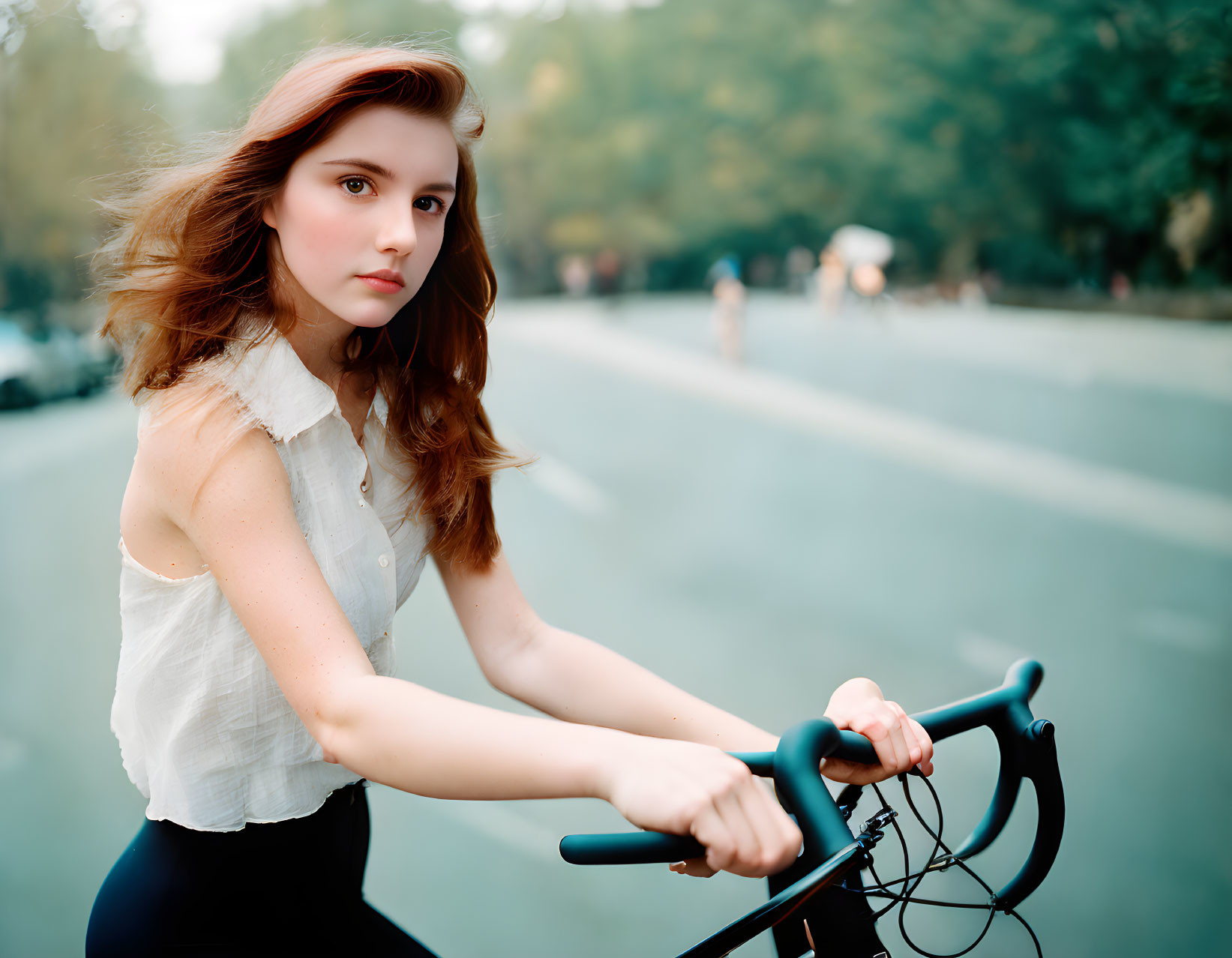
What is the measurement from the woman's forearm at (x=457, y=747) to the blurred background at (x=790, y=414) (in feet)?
8.28

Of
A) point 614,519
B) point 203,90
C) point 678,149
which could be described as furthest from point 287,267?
point 678,149

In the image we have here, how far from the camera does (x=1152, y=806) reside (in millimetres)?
3727

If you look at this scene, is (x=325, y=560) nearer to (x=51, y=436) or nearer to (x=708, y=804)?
(x=708, y=804)

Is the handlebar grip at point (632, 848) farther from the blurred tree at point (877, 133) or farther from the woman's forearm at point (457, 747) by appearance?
the blurred tree at point (877, 133)

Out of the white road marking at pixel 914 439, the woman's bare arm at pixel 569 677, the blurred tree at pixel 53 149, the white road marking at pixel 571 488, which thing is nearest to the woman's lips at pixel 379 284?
the woman's bare arm at pixel 569 677

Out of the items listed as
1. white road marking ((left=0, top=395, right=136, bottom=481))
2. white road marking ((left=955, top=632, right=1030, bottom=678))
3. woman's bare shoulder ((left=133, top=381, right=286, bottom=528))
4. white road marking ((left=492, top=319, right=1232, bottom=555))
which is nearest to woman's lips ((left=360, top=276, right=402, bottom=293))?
woman's bare shoulder ((left=133, top=381, right=286, bottom=528))

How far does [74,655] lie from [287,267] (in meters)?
4.42

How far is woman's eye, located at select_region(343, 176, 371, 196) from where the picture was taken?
0.80 meters

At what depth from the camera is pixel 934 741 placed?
0.80 meters

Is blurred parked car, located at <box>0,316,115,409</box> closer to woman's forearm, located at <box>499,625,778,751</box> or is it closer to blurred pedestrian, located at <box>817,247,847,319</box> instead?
blurred pedestrian, located at <box>817,247,847,319</box>

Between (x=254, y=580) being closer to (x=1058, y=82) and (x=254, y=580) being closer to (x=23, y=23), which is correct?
(x=23, y=23)

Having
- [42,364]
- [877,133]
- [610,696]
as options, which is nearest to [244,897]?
[610,696]

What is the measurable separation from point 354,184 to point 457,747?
45cm

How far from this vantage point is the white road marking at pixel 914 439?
5.49m
